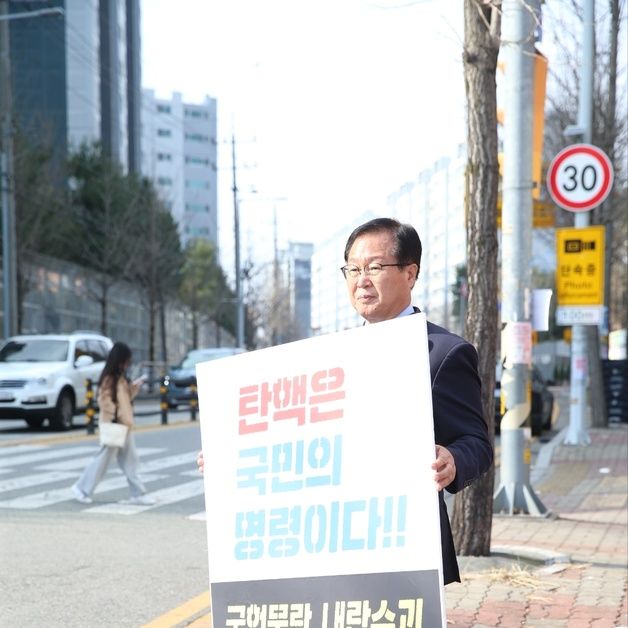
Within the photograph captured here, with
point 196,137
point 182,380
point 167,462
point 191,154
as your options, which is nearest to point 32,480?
point 167,462

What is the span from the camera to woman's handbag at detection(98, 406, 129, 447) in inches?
427

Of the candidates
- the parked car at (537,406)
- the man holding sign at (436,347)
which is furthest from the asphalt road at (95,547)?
the parked car at (537,406)

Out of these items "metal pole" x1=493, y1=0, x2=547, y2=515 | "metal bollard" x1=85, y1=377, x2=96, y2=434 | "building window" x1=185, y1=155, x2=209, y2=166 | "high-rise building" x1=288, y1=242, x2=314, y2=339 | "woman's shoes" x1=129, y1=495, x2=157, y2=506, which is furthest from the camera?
"building window" x1=185, y1=155, x2=209, y2=166

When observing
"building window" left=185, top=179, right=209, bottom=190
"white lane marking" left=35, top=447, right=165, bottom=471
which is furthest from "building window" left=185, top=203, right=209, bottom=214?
"white lane marking" left=35, top=447, right=165, bottom=471

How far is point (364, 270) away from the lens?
10.5 ft

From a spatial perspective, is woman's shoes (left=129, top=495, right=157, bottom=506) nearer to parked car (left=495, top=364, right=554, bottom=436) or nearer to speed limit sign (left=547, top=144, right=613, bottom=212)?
speed limit sign (left=547, top=144, right=613, bottom=212)

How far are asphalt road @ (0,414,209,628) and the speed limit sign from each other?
5.39 meters

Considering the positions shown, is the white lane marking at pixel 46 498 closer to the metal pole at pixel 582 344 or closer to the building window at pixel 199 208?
Result: the metal pole at pixel 582 344

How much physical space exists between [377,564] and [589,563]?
480cm

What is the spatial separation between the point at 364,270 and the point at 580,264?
1232 centimetres

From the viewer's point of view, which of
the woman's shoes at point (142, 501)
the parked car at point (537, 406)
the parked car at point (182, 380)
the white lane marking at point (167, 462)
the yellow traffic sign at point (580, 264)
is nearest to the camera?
the woman's shoes at point (142, 501)

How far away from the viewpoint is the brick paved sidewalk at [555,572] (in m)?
5.66

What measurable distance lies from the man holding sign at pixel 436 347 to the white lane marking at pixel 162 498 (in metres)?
7.12

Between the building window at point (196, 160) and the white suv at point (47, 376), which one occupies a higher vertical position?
the building window at point (196, 160)
